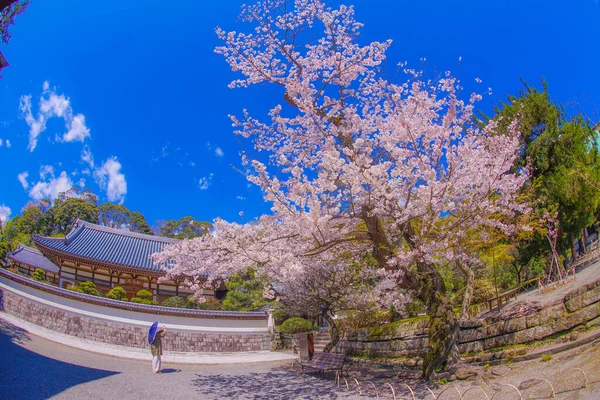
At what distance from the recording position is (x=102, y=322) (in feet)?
54.0

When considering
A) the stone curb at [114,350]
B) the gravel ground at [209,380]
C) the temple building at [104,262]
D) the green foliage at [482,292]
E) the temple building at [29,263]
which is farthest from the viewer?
the temple building at [29,263]

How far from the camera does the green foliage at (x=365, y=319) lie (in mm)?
15406

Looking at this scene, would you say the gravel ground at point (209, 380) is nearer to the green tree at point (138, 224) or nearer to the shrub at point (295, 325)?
the shrub at point (295, 325)

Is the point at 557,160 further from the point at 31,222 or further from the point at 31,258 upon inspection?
the point at 31,222

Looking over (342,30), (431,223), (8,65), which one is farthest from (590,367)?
(8,65)

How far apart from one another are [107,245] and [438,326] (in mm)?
23971

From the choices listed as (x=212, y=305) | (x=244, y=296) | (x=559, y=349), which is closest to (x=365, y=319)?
(x=559, y=349)

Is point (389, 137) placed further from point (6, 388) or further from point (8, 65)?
point (6, 388)

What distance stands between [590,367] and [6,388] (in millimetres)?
9715

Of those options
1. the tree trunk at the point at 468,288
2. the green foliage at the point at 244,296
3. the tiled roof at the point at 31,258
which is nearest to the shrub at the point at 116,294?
the green foliage at the point at 244,296

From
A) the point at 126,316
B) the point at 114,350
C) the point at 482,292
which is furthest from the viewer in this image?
the point at 126,316

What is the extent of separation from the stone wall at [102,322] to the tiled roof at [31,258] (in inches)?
515

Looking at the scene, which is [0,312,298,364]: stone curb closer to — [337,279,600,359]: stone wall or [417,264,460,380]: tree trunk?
[337,279,600,359]: stone wall

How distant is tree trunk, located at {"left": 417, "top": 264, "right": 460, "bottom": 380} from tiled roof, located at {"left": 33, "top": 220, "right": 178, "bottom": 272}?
17.3 meters
